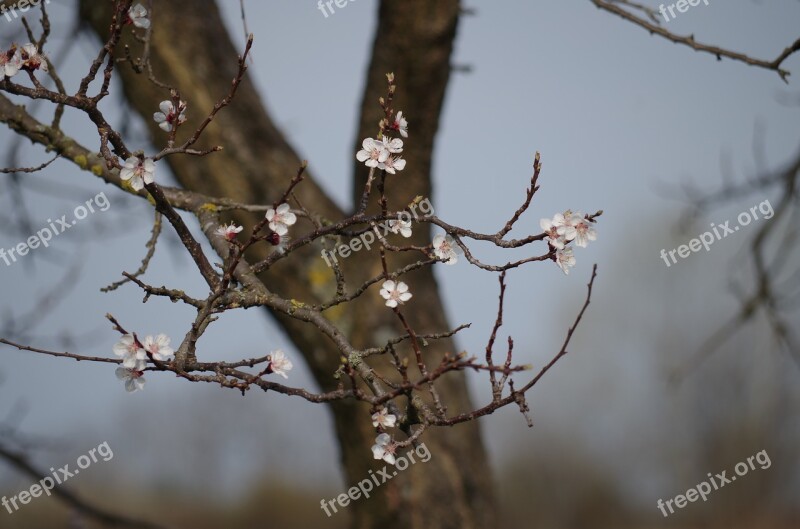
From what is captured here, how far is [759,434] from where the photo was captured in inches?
589

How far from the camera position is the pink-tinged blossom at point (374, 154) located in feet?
4.85

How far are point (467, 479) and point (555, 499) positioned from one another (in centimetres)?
1474

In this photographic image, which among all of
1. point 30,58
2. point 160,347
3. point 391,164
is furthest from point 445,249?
point 30,58

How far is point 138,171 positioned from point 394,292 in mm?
588

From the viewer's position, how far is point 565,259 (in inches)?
59.7

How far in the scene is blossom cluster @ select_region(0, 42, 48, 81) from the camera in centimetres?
147

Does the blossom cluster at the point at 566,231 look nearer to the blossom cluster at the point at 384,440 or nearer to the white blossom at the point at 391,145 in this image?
the white blossom at the point at 391,145

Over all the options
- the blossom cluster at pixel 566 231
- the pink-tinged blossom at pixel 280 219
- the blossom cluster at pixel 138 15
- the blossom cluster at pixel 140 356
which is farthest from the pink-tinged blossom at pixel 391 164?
the blossom cluster at pixel 138 15

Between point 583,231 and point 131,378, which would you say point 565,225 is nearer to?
point 583,231

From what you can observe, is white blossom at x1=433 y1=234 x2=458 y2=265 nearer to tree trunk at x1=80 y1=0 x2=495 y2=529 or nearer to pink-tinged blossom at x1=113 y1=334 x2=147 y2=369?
pink-tinged blossom at x1=113 y1=334 x2=147 y2=369

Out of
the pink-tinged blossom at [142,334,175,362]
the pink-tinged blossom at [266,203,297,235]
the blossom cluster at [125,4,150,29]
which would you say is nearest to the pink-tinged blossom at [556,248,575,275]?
the pink-tinged blossom at [266,203,297,235]

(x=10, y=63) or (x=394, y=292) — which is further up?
(x=10, y=63)

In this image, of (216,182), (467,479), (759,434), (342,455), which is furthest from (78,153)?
(759,434)

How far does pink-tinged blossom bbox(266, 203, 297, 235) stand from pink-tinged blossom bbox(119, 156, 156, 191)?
25 centimetres
